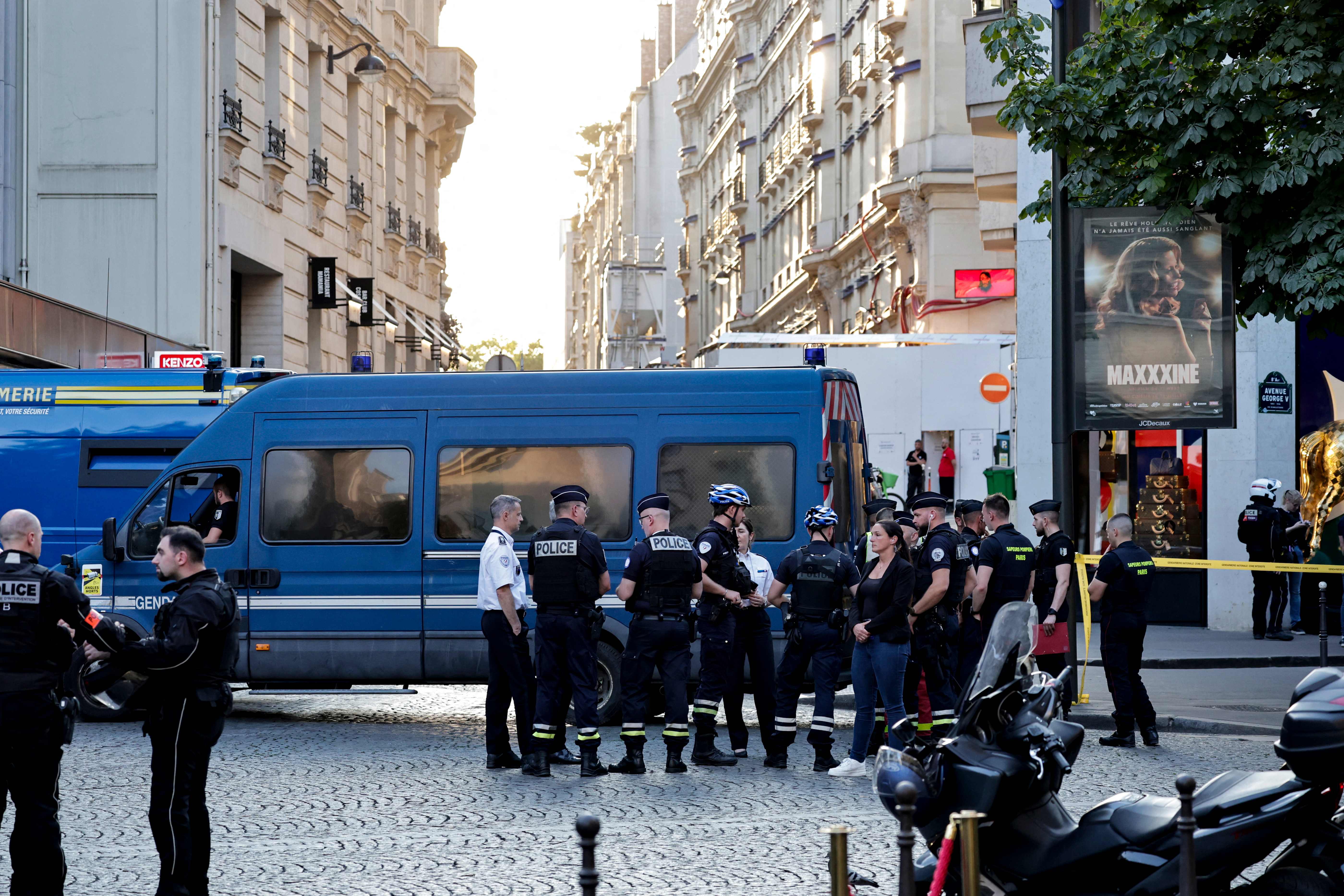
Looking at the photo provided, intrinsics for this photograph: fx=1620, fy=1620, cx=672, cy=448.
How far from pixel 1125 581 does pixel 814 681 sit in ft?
7.90

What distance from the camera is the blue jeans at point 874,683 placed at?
1030 centimetres

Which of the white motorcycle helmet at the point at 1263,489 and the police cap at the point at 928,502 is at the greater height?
the white motorcycle helmet at the point at 1263,489

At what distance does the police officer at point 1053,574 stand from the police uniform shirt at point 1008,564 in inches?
14.6

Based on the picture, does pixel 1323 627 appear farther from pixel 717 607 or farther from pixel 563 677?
pixel 563 677

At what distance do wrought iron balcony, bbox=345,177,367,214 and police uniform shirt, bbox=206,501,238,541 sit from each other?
748 inches

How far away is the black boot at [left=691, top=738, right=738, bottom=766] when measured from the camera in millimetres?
10758

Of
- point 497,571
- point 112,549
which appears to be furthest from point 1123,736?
point 112,549

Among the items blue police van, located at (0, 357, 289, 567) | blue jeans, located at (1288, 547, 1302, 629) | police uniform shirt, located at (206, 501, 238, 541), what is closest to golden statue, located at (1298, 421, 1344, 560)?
blue jeans, located at (1288, 547, 1302, 629)

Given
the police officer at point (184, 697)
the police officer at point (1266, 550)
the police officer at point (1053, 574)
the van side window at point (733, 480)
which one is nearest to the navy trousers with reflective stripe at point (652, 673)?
the van side window at point (733, 480)

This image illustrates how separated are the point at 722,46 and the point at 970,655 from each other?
198 feet

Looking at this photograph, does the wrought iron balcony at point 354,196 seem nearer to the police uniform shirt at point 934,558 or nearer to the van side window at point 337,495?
the van side window at point 337,495

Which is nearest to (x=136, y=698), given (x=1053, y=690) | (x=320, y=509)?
(x=1053, y=690)

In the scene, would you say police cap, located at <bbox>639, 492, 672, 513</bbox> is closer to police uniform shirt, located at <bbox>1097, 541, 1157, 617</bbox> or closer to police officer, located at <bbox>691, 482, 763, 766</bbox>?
police officer, located at <bbox>691, 482, 763, 766</bbox>

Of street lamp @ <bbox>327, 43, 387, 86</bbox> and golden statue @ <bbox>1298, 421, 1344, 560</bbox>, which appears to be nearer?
golden statue @ <bbox>1298, 421, 1344, 560</bbox>
